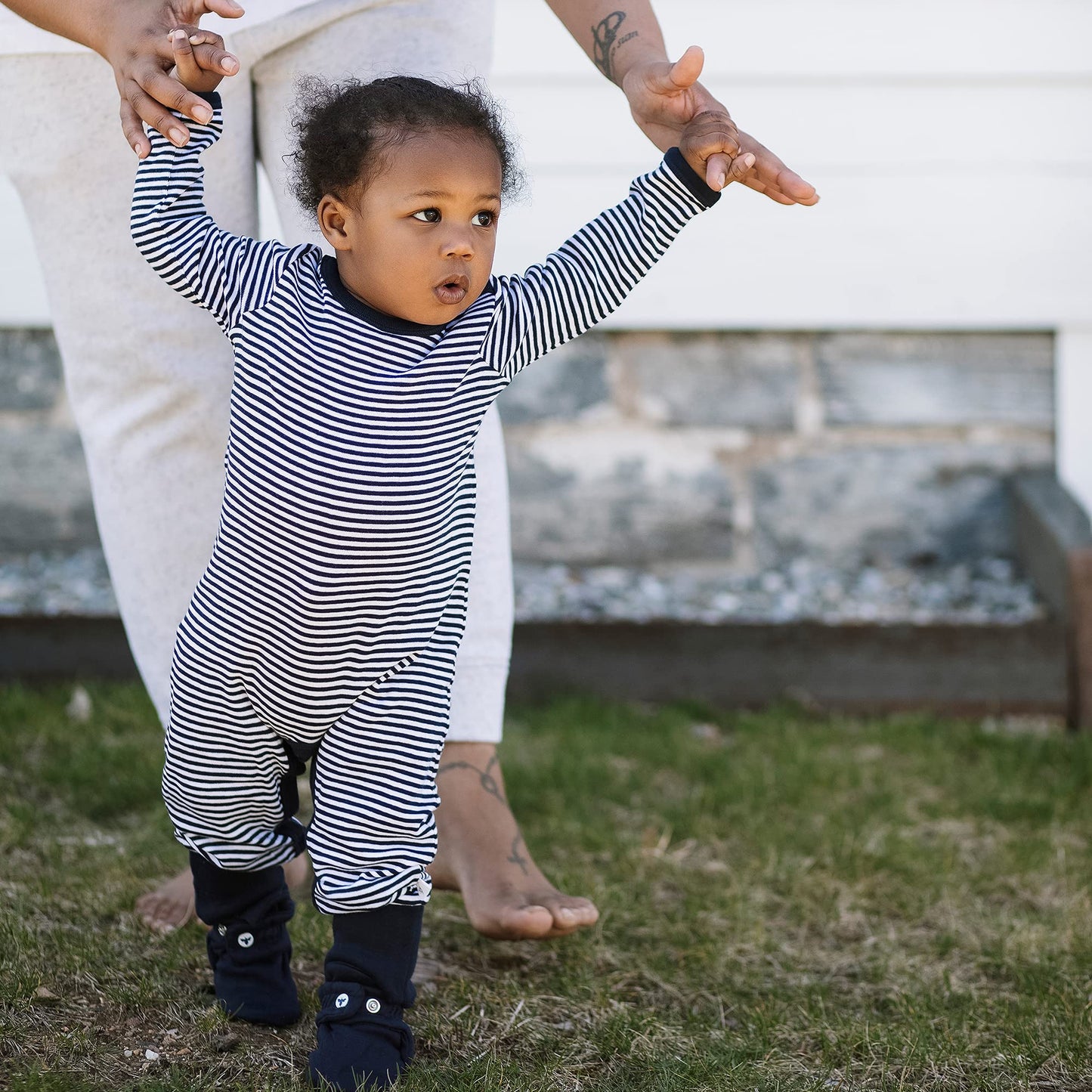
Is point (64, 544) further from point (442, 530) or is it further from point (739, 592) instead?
point (442, 530)

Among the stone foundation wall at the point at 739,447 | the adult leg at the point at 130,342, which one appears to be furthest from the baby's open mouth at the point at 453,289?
the stone foundation wall at the point at 739,447

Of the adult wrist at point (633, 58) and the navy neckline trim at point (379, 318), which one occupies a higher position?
the adult wrist at point (633, 58)

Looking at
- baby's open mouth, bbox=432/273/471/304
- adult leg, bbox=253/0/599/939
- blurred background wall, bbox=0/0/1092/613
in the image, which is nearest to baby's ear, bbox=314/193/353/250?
baby's open mouth, bbox=432/273/471/304

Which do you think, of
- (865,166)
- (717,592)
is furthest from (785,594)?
(865,166)

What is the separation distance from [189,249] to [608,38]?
1.97ft

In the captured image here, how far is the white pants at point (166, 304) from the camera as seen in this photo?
5.34ft

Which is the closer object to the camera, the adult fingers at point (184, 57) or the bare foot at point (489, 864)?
the adult fingers at point (184, 57)

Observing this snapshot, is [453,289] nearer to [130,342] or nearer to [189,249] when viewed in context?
[189,249]

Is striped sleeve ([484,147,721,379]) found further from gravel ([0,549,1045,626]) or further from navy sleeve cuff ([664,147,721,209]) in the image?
gravel ([0,549,1045,626])

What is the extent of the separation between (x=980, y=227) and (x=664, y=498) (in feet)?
3.09

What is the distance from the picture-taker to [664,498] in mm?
3254

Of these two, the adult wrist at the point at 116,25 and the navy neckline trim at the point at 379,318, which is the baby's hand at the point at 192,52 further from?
the navy neckline trim at the point at 379,318

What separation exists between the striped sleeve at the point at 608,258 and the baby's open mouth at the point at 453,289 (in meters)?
0.07

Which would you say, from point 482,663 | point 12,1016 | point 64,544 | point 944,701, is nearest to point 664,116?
point 482,663
